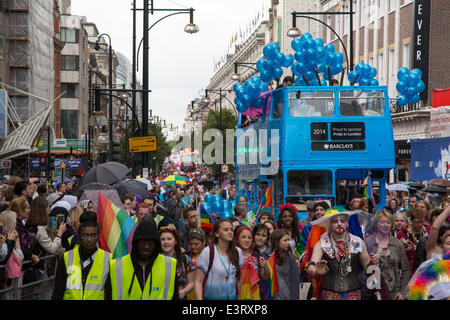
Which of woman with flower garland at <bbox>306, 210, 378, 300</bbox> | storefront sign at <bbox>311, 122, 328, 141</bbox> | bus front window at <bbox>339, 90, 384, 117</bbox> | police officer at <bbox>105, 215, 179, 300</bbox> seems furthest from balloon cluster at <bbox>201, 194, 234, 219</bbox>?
police officer at <bbox>105, 215, 179, 300</bbox>

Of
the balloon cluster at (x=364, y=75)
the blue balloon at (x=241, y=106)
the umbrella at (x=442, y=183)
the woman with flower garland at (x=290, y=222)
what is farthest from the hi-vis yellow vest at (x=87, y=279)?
the umbrella at (x=442, y=183)

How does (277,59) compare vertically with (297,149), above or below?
above

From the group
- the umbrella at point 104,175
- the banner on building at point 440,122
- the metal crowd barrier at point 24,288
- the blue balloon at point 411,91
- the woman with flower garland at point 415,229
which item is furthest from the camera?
the banner on building at point 440,122

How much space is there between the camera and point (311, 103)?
1745cm

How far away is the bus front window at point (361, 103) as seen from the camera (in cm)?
1748

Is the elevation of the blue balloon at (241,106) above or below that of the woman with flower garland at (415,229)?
above

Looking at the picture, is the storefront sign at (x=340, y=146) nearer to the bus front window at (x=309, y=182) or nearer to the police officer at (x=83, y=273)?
the bus front window at (x=309, y=182)

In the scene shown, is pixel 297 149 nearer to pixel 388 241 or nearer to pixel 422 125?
pixel 388 241

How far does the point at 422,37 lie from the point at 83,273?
1352 inches

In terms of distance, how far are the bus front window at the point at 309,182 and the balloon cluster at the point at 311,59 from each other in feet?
8.72

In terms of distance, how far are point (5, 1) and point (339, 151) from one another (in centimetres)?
3975

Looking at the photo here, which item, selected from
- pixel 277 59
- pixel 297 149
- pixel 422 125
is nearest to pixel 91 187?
pixel 297 149

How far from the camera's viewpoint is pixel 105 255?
6.13 metres
